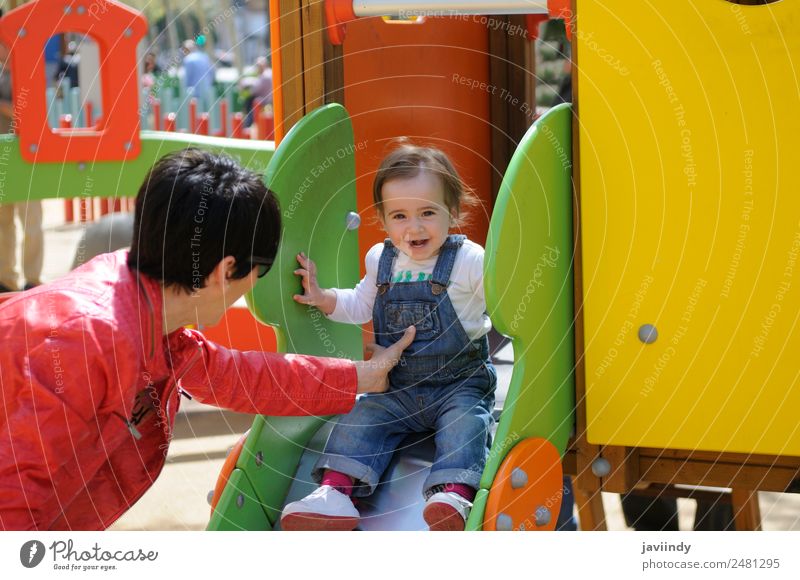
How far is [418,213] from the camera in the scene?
2.00 m

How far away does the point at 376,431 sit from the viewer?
6.47 ft

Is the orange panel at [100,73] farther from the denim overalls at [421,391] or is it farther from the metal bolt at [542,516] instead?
the metal bolt at [542,516]

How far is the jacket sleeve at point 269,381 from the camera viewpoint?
5.98ft

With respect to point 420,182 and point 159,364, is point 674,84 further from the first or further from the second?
point 159,364

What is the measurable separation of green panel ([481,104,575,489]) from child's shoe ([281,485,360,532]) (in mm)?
286

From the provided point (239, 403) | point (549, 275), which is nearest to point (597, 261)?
point (549, 275)

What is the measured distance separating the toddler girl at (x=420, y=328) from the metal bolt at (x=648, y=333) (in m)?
0.31

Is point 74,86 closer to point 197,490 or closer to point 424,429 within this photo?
point 197,490

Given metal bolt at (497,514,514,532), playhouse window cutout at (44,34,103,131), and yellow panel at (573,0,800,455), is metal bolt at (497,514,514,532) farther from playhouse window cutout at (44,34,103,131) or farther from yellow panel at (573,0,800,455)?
playhouse window cutout at (44,34,103,131)

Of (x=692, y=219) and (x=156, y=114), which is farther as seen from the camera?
(x=156, y=114)

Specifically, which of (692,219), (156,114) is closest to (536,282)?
(692,219)

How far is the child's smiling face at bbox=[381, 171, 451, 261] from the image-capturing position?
1995 millimetres

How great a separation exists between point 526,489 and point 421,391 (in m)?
0.33
